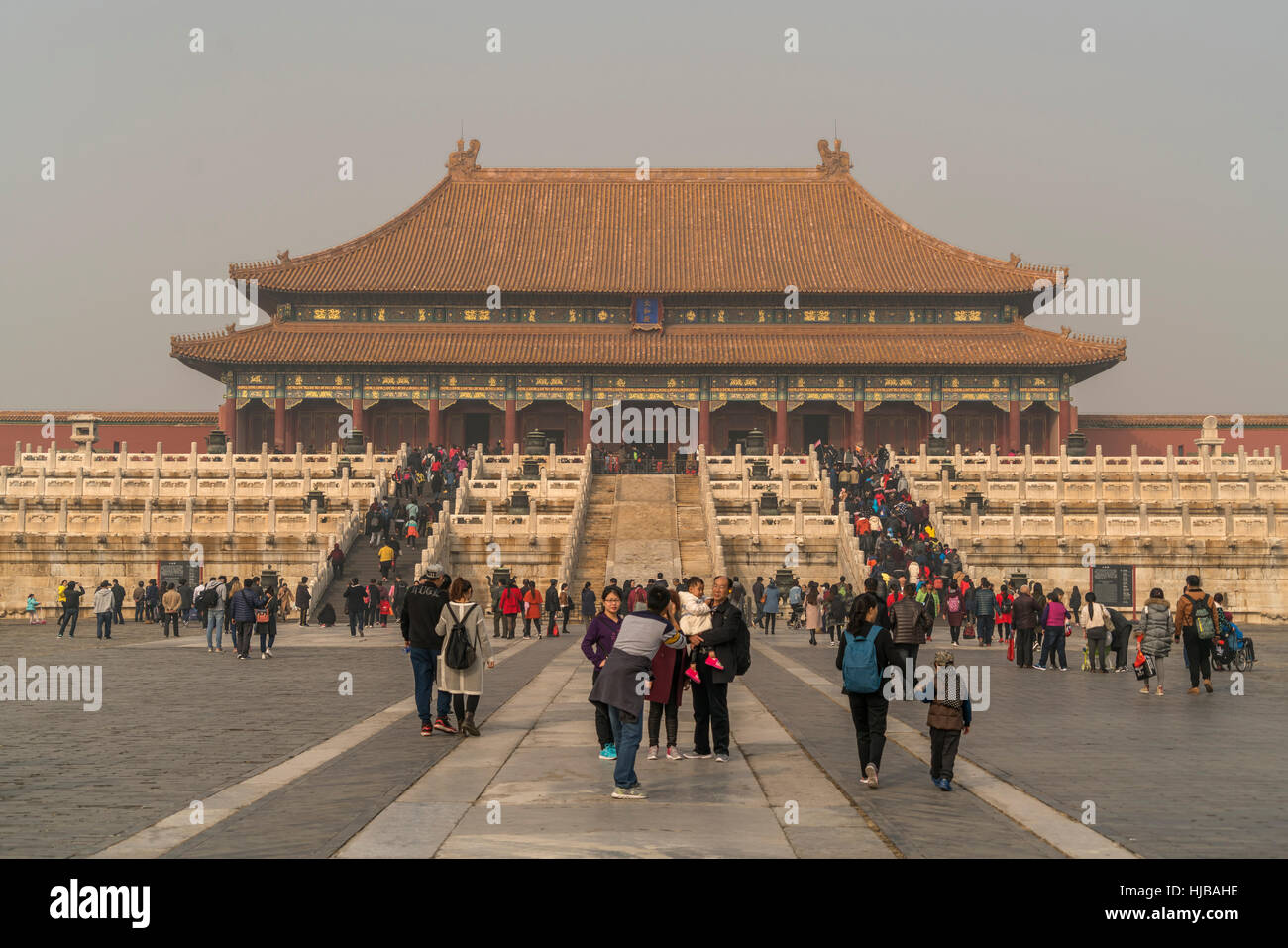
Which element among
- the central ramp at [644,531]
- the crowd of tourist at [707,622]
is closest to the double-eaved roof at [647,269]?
the crowd of tourist at [707,622]

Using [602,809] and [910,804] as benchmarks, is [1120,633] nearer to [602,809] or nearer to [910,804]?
[910,804]

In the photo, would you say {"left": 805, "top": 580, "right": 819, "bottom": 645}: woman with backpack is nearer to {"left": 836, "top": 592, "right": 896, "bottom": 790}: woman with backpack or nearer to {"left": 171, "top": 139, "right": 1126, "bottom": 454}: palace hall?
{"left": 836, "top": 592, "right": 896, "bottom": 790}: woman with backpack

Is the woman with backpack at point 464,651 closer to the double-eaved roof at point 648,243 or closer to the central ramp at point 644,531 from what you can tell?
A: the central ramp at point 644,531

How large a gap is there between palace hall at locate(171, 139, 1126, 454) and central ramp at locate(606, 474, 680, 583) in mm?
17104

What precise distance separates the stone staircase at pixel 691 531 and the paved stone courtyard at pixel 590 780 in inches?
547

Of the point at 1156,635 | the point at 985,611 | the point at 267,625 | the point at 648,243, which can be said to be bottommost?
the point at 985,611

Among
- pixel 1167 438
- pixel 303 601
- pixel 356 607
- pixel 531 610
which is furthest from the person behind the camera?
pixel 1167 438

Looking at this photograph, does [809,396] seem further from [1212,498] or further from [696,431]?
[1212,498]

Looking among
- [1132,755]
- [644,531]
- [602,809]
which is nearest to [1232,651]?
[1132,755]

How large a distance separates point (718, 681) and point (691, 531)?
2225 cm

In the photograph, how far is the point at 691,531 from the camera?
33062mm

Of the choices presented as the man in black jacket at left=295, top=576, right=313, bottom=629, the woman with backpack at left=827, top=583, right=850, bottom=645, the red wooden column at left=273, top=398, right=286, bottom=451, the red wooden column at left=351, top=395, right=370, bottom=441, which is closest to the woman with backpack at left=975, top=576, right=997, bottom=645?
the woman with backpack at left=827, top=583, right=850, bottom=645

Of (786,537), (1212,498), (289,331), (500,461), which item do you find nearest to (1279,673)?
(786,537)

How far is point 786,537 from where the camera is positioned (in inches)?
1245
